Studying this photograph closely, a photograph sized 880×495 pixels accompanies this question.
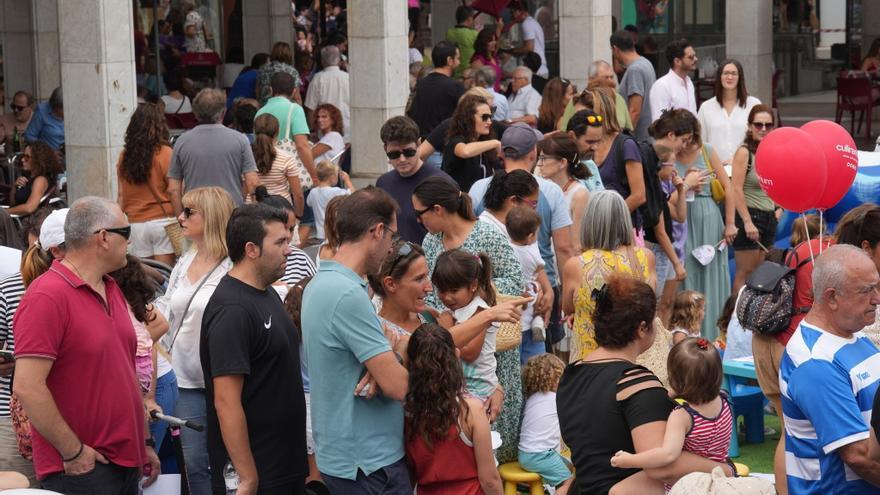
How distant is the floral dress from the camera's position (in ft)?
22.9

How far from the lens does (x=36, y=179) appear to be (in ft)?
38.7

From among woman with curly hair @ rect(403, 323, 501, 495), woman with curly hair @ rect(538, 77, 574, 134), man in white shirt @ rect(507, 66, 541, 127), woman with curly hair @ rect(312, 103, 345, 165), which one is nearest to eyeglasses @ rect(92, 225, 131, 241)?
woman with curly hair @ rect(403, 323, 501, 495)

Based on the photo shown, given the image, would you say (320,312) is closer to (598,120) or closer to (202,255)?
(202,255)

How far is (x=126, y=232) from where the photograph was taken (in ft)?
17.8

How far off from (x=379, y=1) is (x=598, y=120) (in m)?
4.63

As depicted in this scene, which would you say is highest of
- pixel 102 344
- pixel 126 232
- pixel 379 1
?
pixel 379 1

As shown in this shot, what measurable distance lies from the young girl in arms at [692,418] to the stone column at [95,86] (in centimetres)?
672

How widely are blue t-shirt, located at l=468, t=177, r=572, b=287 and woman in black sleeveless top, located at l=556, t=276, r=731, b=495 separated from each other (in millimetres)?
3341

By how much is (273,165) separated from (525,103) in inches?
189

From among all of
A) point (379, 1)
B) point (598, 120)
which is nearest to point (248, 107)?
point (379, 1)

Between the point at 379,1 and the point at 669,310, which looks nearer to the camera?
the point at 669,310

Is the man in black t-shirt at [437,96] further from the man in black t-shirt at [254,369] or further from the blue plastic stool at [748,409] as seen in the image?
the man in black t-shirt at [254,369]

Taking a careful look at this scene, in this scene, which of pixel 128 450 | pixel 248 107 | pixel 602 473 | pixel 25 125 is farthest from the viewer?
pixel 25 125

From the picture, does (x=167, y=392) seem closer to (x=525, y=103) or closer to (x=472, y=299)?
(x=472, y=299)
